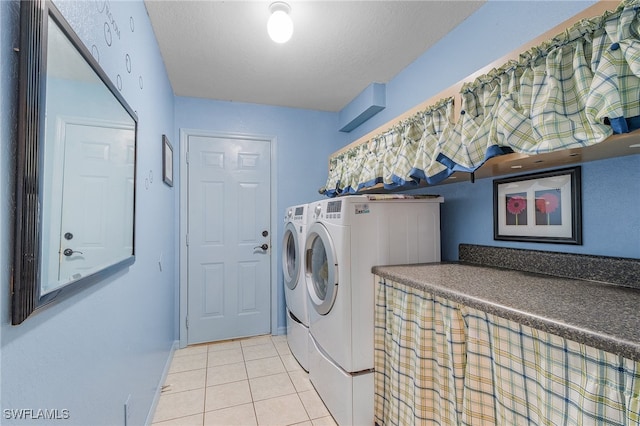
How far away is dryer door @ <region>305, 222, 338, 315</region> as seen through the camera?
5.48ft

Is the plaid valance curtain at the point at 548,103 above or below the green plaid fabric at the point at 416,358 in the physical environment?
above

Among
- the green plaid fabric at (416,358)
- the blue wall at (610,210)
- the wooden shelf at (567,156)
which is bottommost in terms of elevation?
the green plaid fabric at (416,358)

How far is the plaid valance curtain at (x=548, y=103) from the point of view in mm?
791

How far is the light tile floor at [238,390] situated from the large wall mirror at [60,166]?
1.29 meters

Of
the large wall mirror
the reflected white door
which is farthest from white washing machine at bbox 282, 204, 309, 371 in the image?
the large wall mirror

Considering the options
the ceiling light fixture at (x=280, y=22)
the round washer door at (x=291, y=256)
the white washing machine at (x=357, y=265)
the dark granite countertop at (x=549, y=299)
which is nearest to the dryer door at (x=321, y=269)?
the white washing machine at (x=357, y=265)

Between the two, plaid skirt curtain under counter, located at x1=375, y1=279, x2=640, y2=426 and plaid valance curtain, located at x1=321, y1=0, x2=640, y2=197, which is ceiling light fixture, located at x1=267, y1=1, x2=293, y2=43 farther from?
plaid skirt curtain under counter, located at x1=375, y1=279, x2=640, y2=426

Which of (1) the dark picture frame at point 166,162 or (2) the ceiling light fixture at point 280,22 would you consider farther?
(1) the dark picture frame at point 166,162

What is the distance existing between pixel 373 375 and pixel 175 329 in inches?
79.8

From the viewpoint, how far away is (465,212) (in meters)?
1.87

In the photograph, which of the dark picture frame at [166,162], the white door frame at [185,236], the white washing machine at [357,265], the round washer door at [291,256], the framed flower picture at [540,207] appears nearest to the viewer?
the framed flower picture at [540,207]

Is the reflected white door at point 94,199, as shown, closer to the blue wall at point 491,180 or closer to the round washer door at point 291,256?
the round washer door at point 291,256

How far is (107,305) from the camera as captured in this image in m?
1.07

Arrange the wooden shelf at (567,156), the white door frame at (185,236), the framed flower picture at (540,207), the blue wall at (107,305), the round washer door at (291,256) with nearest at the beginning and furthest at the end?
the blue wall at (107,305) → the wooden shelf at (567,156) → the framed flower picture at (540,207) → the round washer door at (291,256) → the white door frame at (185,236)
